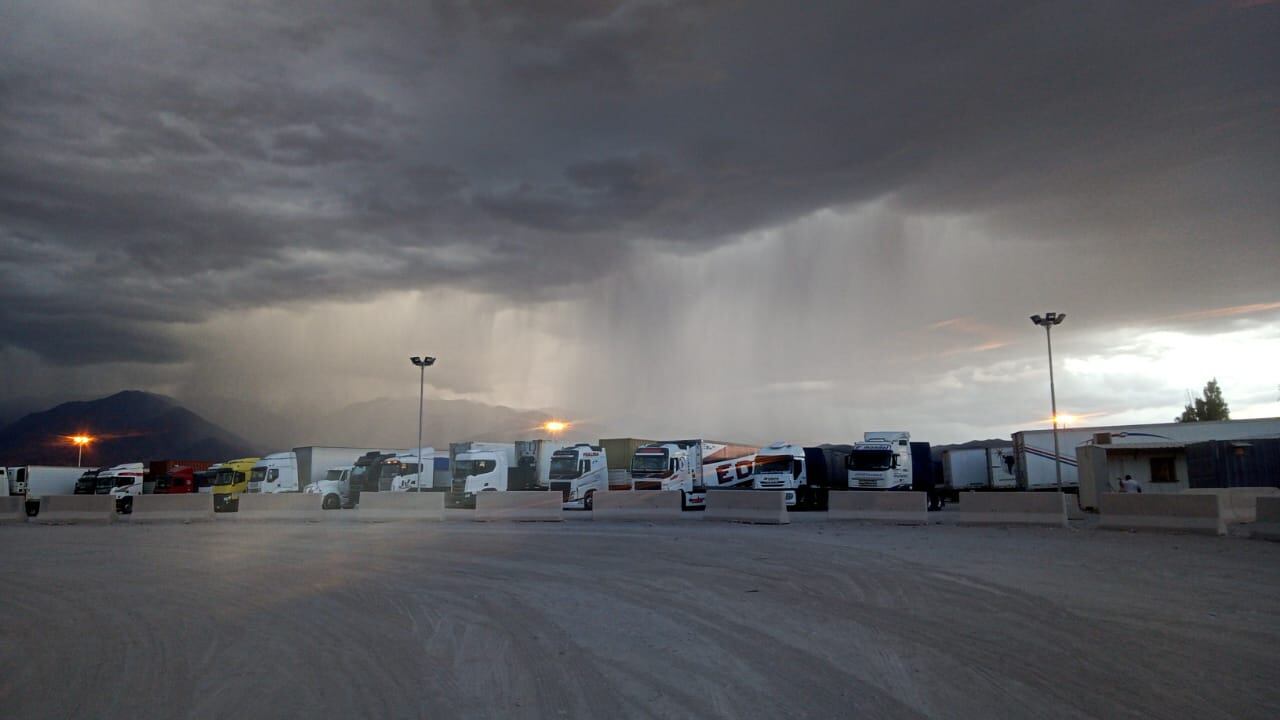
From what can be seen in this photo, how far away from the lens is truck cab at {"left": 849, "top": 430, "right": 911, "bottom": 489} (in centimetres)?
3728

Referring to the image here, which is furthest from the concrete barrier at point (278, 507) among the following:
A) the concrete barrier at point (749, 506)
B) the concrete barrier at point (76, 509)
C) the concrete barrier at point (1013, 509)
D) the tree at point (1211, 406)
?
the tree at point (1211, 406)

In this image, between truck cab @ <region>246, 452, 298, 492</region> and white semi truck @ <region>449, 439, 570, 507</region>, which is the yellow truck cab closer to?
truck cab @ <region>246, 452, 298, 492</region>

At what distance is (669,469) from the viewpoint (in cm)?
3862

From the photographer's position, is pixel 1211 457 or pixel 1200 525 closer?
pixel 1200 525

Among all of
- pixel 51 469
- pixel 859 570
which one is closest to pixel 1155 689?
pixel 859 570

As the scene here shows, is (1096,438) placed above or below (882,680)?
above

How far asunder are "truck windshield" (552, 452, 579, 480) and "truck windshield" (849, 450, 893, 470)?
13005mm

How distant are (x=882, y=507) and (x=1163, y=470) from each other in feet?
53.9

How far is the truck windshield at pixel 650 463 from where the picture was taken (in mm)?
38500

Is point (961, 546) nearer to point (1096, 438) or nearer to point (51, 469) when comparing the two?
point (1096, 438)

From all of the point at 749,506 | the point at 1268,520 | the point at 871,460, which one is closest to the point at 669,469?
the point at 871,460

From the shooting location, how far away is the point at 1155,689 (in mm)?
7516

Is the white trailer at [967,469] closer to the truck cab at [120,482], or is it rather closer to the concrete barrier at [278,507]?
the concrete barrier at [278,507]

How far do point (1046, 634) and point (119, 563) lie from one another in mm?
19095
